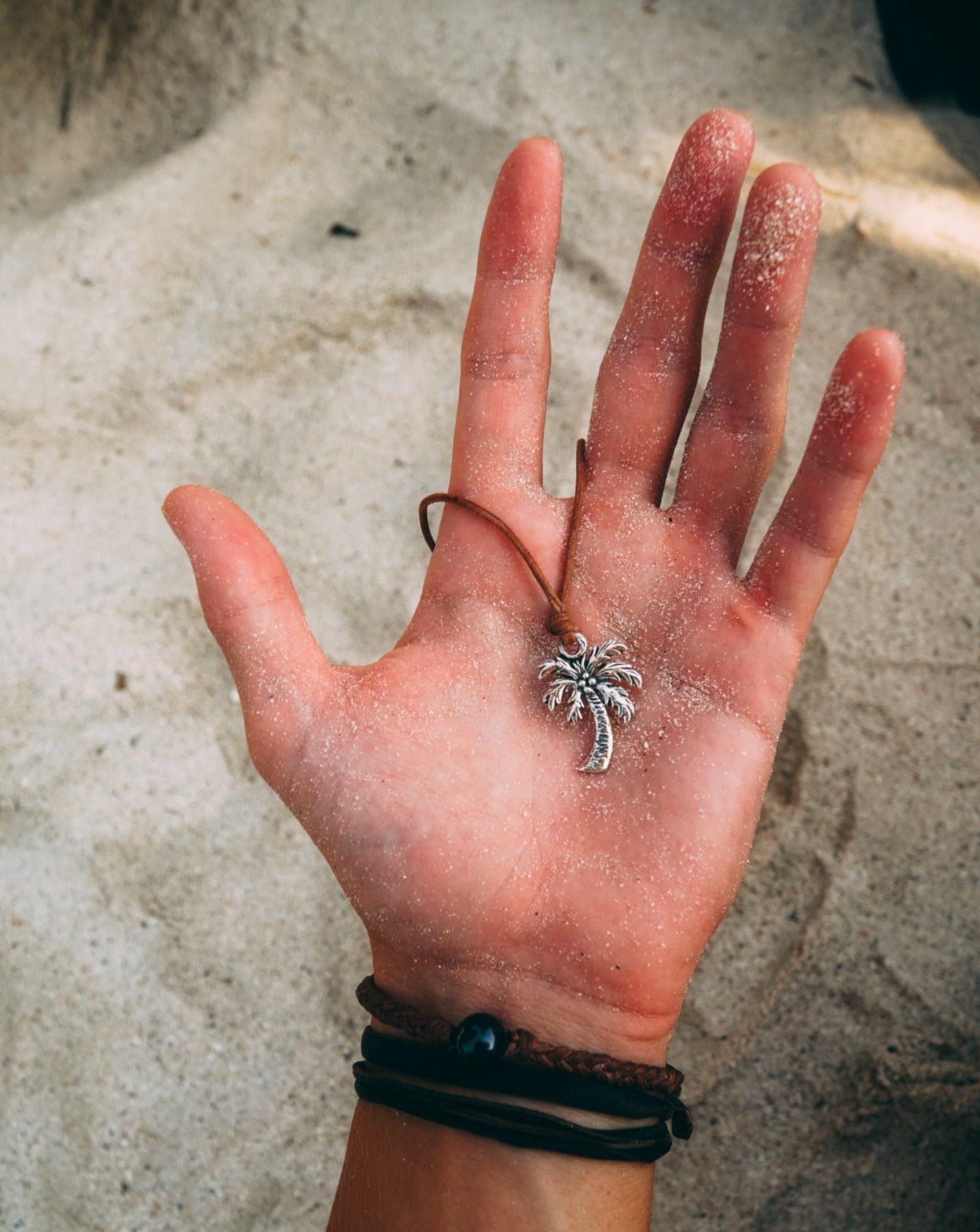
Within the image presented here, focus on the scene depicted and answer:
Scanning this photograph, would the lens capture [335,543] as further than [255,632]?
Yes

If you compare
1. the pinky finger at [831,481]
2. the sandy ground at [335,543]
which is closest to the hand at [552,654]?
the pinky finger at [831,481]

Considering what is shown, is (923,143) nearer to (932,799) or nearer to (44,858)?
(932,799)

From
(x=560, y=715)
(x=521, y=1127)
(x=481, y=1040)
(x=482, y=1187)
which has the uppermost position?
(x=560, y=715)

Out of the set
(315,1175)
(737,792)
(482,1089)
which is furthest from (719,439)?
(315,1175)

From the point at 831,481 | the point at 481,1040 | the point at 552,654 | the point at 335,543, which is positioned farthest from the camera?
the point at 335,543

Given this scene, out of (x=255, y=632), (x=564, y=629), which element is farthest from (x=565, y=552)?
(x=255, y=632)

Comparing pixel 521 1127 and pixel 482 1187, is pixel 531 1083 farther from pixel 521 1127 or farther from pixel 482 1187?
pixel 482 1187

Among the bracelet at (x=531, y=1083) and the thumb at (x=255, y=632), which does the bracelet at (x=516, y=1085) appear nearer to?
the bracelet at (x=531, y=1083)
